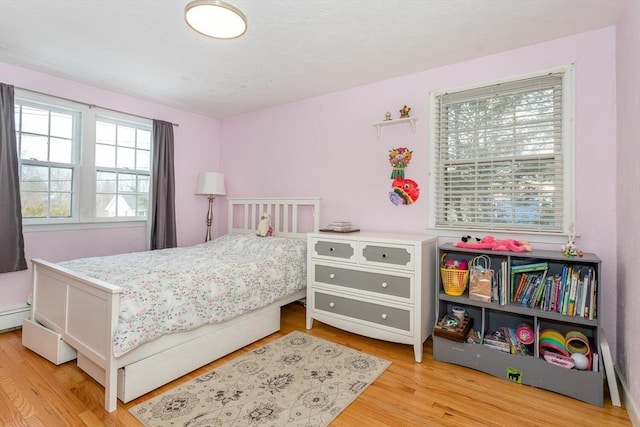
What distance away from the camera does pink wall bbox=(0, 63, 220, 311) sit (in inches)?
117

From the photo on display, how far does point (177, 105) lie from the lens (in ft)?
13.1

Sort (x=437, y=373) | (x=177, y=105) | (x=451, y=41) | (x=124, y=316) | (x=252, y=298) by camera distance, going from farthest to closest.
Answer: (x=177, y=105)
(x=252, y=298)
(x=451, y=41)
(x=437, y=373)
(x=124, y=316)

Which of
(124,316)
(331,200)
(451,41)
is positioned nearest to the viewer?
(124,316)

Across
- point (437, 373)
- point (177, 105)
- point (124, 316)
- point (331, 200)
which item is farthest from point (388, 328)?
point (177, 105)

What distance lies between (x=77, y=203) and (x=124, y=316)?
7.18 ft

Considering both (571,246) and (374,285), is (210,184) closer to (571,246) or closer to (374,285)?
(374,285)

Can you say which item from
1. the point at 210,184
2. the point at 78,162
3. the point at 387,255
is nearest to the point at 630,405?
the point at 387,255

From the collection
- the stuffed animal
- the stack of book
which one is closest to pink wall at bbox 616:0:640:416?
the stack of book

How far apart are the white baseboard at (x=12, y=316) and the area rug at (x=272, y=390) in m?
2.07

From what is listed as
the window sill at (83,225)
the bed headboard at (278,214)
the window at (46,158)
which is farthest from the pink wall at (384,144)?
the window at (46,158)

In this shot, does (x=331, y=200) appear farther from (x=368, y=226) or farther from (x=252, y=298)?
(x=252, y=298)

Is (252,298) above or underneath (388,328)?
above

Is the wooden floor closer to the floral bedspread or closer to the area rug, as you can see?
the area rug

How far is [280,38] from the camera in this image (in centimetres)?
239
